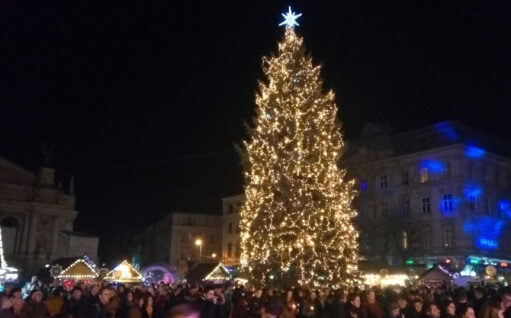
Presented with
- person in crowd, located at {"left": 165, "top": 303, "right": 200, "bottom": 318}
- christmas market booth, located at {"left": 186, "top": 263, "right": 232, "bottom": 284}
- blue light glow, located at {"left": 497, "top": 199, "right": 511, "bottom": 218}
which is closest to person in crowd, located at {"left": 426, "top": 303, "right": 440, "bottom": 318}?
person in crowd, located at {"left": 165, "top": 303, "right": 200, "bottom": 318}

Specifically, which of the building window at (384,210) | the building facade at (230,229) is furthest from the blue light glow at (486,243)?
the building facade at (230,229)

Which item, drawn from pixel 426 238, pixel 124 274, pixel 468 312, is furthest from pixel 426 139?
pixel 468 312

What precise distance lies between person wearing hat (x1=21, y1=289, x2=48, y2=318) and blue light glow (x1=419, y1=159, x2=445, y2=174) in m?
48.2

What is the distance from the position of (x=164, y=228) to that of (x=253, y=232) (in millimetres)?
74764

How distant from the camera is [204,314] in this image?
1321cm

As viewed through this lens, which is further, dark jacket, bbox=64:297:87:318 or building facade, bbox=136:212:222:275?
building facade, bbox=136:212:222:275

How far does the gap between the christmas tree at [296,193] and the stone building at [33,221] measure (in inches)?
2024

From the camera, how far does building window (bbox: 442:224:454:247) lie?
51125mm

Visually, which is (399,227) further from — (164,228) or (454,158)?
(164,228)

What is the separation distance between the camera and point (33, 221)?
67.7 meters

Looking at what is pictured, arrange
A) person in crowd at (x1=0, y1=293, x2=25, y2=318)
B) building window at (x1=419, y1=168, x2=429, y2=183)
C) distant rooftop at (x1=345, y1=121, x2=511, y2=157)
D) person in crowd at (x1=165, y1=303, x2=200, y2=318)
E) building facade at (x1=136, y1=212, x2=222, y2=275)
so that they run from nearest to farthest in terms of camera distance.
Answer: person in crowd at (x1=165, y1=303, x2=200, y2=318), person in crowd at (x1=0, y1=293, x2=25, y2=318), building window at (x1=419, y1=168, x2=429, y2=183), distant rooftop at (x1=345, y1=121, x2=511, y2=157), building facade at (x1=136, y1=212, x2=222, y2=275)

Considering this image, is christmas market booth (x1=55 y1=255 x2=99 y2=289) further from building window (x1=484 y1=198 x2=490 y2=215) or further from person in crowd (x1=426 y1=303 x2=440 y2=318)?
building window (x1=484 y1=198 x2=490 y2=215)

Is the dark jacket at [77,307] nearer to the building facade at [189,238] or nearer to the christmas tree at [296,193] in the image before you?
the christmas tree at [296,193]

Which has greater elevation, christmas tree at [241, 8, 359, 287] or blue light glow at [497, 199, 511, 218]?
blue light glow at [497, 199, 511, 218]
